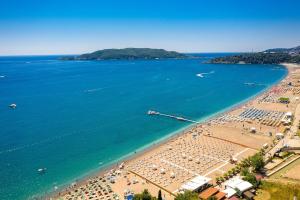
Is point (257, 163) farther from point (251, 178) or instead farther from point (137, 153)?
point (137, 153)

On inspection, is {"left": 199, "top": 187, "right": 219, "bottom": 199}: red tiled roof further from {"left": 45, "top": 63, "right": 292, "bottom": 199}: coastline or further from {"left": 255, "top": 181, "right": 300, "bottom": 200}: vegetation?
{"left": 45, "top": 63, "right": 292, "bottom": 199}: coastline

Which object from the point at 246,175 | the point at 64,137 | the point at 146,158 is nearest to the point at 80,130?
the point at 64,137

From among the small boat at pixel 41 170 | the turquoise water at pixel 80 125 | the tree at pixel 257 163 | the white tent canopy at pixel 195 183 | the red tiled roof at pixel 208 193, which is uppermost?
the tree at pixel 257 163

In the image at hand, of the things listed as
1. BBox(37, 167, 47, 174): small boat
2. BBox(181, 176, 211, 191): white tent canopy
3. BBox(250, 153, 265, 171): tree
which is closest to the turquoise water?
BBox(37, 167, 47, 174): small boat

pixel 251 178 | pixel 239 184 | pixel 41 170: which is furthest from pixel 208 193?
pixel 41 170

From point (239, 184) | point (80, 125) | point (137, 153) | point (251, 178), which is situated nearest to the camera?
point (239, 184)

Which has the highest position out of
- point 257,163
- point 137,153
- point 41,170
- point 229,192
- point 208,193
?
point 257,163

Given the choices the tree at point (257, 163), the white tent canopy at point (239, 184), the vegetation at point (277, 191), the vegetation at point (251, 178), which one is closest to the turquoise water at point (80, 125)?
the white tent canopy at point (239, 184)

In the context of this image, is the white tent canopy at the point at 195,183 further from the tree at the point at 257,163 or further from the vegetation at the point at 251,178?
the tree at the point at 257,163

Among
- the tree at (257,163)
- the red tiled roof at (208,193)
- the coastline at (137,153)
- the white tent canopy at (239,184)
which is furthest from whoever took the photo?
the coastline at (137,153)
